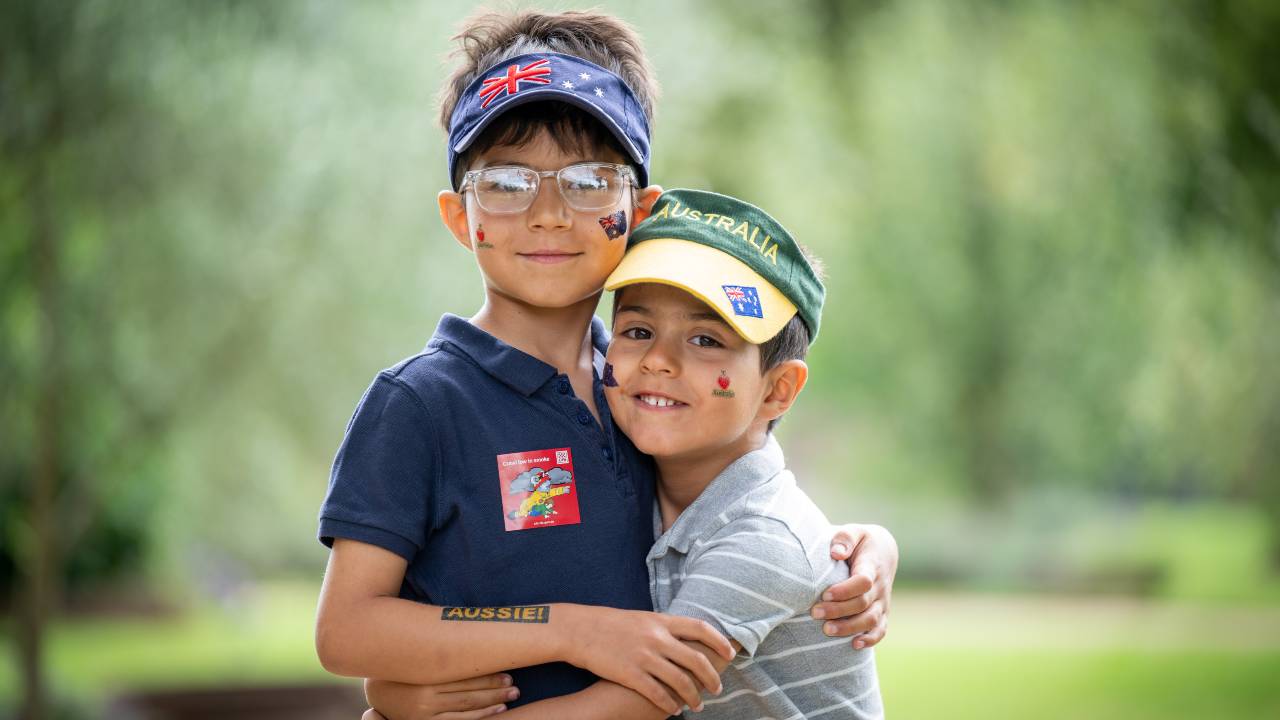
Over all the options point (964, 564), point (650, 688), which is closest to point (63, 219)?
point (650, 688)

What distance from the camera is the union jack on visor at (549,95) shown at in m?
2.12

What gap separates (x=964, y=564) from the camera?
615 inches

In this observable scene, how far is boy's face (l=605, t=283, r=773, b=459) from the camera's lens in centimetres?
215

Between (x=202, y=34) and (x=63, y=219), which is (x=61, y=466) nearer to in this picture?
(x=63, y=219)

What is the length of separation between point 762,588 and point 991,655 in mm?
10116

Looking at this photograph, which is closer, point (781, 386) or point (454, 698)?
point (454, 698)

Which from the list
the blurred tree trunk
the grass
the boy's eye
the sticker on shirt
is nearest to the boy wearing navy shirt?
the sticker on shirt

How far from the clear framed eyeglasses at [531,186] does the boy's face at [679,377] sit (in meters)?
0.19

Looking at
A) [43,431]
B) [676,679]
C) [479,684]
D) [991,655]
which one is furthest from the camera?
[991,655]

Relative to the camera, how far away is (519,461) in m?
2.10

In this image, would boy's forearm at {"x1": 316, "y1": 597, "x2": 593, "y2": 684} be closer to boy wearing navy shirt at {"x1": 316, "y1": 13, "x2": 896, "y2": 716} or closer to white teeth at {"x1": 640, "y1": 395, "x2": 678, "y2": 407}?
boy wearing navy shirt at {"x1": 316, "y1": 13, "x2": 896, "y2": 716}

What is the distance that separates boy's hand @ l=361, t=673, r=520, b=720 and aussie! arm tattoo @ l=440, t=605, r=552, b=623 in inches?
4.1

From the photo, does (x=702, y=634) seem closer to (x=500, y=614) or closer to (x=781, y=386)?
(x=500, y=614)

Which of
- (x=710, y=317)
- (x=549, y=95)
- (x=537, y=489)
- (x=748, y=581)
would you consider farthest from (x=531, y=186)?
(x=748, y=581)
